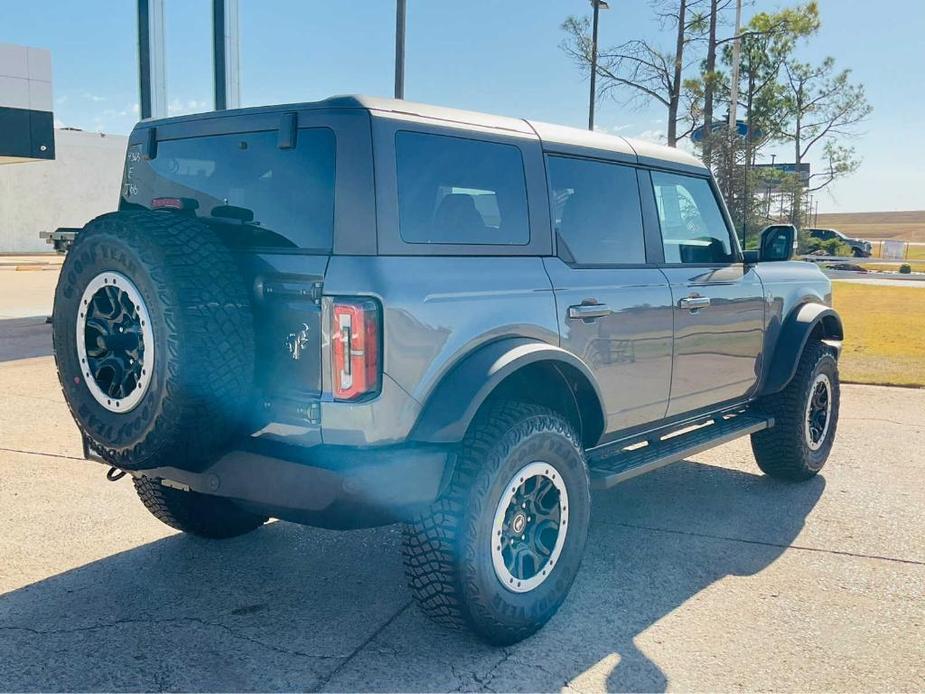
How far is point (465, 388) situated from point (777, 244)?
2.85 m

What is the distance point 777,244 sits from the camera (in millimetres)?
5223

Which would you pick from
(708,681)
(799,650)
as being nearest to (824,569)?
(799,650)

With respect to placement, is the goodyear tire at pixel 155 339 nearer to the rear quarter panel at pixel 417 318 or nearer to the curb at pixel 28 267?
the rear quarter panel at pixel 417 318

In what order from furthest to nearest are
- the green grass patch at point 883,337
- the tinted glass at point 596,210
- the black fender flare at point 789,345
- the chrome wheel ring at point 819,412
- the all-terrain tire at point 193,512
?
the green grass patch at point 883,337 < the chrome wheel ring at point 819,412 < the black fender flare at point 789,345 < the all-terrain tire at point 193,512 < the tinted glass at point 596,210

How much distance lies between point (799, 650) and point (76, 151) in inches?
1911

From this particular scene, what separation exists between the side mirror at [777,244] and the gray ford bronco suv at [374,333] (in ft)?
4.97

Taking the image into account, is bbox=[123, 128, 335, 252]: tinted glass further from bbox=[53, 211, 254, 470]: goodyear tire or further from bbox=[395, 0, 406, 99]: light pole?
bbox=[395, 0, 406, 99]: light pole

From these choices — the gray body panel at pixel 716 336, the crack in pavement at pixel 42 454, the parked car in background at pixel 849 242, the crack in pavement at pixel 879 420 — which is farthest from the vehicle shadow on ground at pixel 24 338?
the parked car in background at pixel 849 242

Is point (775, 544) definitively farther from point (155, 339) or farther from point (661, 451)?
point (155, 339)

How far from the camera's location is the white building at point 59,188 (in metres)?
43.5

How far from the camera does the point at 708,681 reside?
3.17 metres

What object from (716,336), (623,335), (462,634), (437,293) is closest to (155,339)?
(437,293)

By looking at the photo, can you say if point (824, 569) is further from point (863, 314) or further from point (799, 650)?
point (863, 314)

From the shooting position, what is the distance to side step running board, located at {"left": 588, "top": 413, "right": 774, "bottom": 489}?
4031 millimetres
